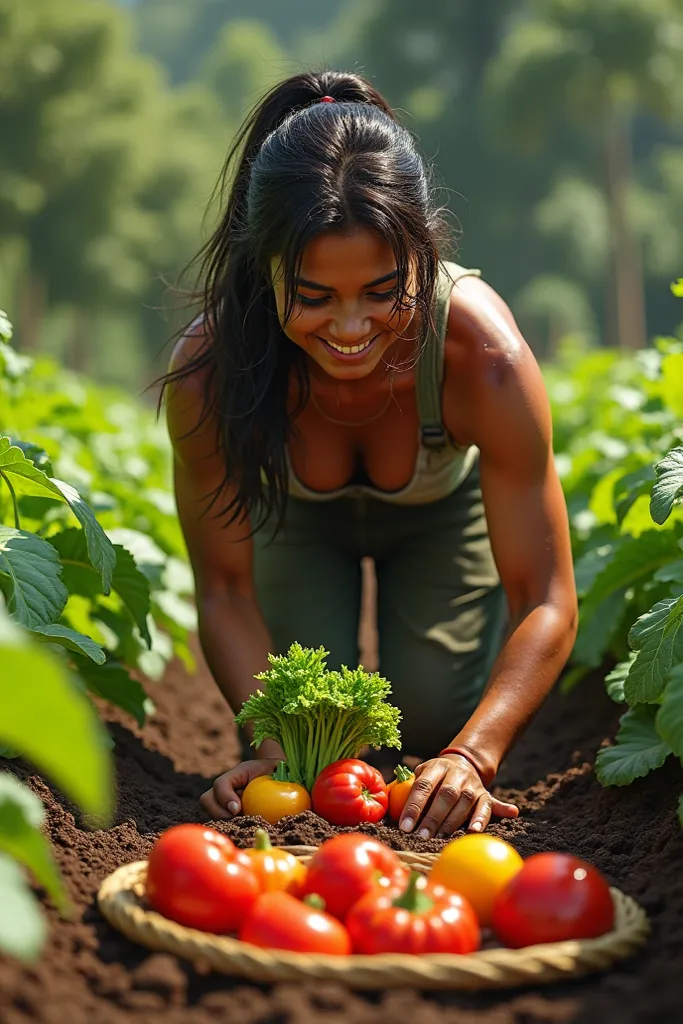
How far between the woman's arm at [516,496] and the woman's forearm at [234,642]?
2.10ft

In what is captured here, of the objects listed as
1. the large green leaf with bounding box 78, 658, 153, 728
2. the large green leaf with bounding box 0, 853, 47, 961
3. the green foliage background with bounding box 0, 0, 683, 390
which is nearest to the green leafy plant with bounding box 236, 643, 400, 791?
the large green leaf with bounding box 78, 658, 153, 728

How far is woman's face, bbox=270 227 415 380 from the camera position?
273 centimetres

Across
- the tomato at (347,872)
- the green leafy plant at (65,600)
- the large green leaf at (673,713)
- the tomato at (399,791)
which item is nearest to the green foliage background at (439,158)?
the green leafy plant at (65,600)

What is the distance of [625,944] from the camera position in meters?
1.99

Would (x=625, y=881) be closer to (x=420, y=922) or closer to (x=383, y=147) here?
(x=420, y=922)

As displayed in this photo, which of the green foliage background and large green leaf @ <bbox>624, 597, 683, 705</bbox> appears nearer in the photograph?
large green leaf @ <bbox>624, 597, 683, 705</bbox>

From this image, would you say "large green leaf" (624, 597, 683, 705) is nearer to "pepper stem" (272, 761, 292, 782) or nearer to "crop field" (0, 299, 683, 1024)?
"crop field" (0, 299, 683, 1024)

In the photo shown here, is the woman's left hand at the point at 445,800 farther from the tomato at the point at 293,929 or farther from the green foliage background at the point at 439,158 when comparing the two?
the green foliage background at the point at 439,158

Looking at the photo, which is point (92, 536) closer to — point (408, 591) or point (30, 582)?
point (30, 582)

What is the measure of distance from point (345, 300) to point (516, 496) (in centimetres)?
70

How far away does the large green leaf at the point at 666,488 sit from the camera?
256 cm

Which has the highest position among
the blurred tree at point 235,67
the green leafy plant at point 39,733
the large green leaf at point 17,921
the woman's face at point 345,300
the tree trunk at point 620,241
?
the blurred tree at point 235,67

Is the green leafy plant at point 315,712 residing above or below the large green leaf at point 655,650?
below

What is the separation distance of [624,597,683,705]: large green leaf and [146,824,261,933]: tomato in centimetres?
100
